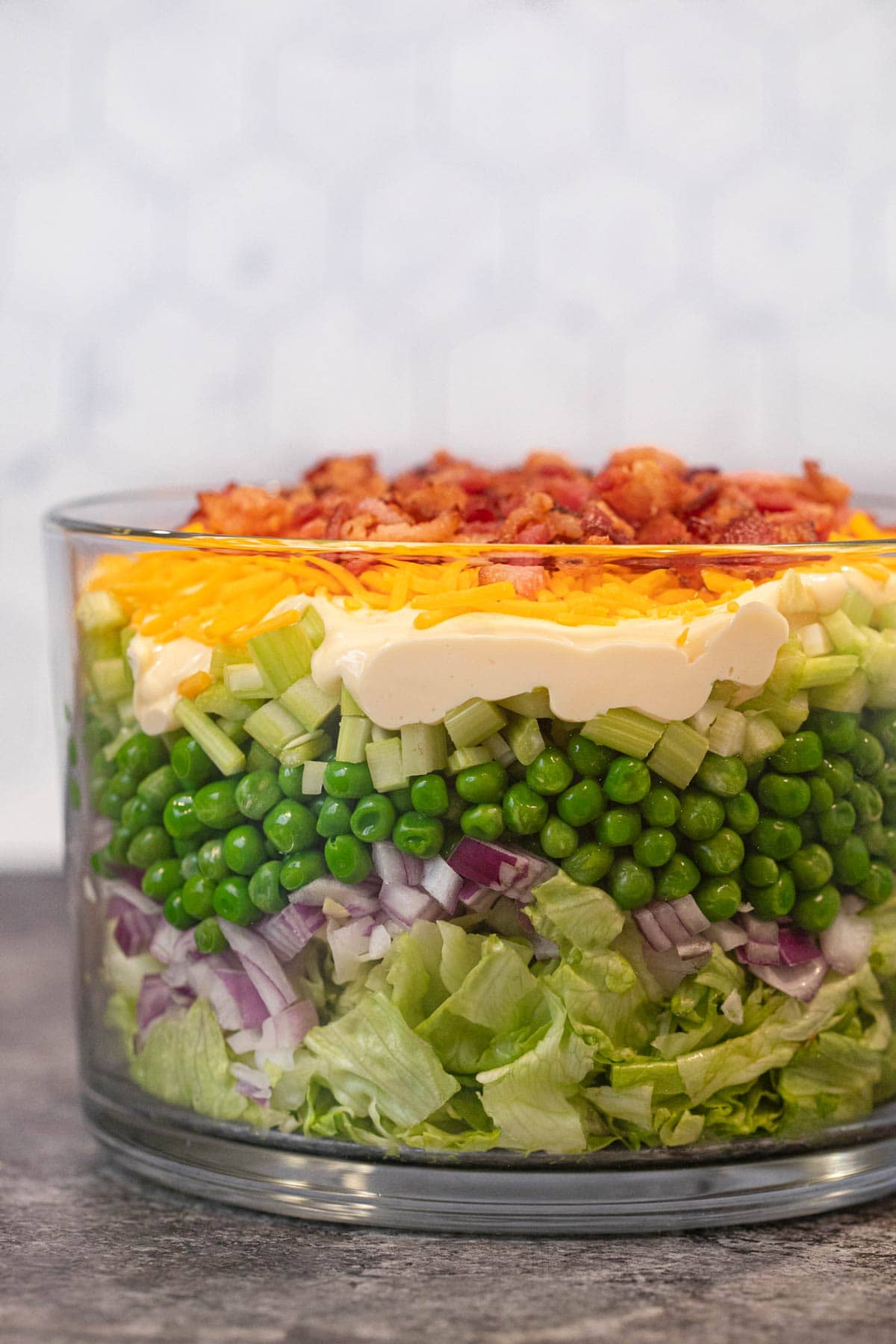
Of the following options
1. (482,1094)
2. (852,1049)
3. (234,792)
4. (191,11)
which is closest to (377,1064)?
(482,1094)

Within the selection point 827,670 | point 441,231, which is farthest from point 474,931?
point 441,231

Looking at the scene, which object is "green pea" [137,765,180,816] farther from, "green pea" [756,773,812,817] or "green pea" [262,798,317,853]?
"green pea" [756,773,812,817]

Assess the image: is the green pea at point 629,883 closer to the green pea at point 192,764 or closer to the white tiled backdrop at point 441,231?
the green pea at point 192,764

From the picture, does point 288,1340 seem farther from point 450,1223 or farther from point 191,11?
point 191,11

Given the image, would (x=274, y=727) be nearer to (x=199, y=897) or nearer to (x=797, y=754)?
(x=199, y=897)

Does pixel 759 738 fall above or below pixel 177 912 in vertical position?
above

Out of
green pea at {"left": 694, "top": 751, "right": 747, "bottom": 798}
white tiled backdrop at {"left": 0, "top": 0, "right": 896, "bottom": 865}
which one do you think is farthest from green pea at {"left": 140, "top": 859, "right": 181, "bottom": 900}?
white tiled backdrop at {"left": 0, "top": 0, "right": 896, "bottom": 865}

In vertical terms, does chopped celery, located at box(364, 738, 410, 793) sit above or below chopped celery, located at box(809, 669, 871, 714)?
below

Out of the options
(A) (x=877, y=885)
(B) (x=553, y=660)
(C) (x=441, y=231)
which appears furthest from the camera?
(C) (x=441, y=231)
